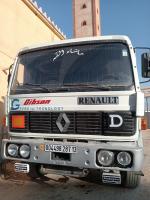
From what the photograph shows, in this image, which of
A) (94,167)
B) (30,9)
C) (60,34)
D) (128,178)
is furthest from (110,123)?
(60,34)

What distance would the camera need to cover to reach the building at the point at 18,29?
295 inches

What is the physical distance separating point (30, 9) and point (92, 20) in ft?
104

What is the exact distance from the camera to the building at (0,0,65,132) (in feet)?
24.6

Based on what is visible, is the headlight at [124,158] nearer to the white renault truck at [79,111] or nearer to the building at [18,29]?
the white renault truck at [79,111]

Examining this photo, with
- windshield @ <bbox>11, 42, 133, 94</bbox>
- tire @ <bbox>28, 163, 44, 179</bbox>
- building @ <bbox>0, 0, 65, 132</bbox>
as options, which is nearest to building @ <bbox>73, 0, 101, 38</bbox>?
building @ <bbox>0, 0, 65, 132</bbox>

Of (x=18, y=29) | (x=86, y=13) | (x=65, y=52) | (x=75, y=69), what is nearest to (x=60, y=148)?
(x=75, y=69)

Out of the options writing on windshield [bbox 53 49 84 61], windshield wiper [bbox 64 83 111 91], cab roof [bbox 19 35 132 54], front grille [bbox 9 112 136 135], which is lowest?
Result: front grille [bbox 9 112 136 135]

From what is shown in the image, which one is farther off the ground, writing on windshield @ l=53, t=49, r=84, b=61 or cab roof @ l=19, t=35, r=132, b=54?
cab roof @ l=19, t=35, r=132, b=54

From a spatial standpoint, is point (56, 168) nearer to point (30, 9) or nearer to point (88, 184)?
point (88, 184)

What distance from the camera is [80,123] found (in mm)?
4672

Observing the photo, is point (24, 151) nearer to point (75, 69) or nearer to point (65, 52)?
point (75, 69)

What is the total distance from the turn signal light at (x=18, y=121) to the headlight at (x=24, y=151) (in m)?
0.32

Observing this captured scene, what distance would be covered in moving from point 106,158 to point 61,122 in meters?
0.84

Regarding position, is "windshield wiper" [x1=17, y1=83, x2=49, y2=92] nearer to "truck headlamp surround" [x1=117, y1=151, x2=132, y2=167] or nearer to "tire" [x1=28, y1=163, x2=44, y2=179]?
"tire" [x1=28, y1=163, x2=44, y2=179]
